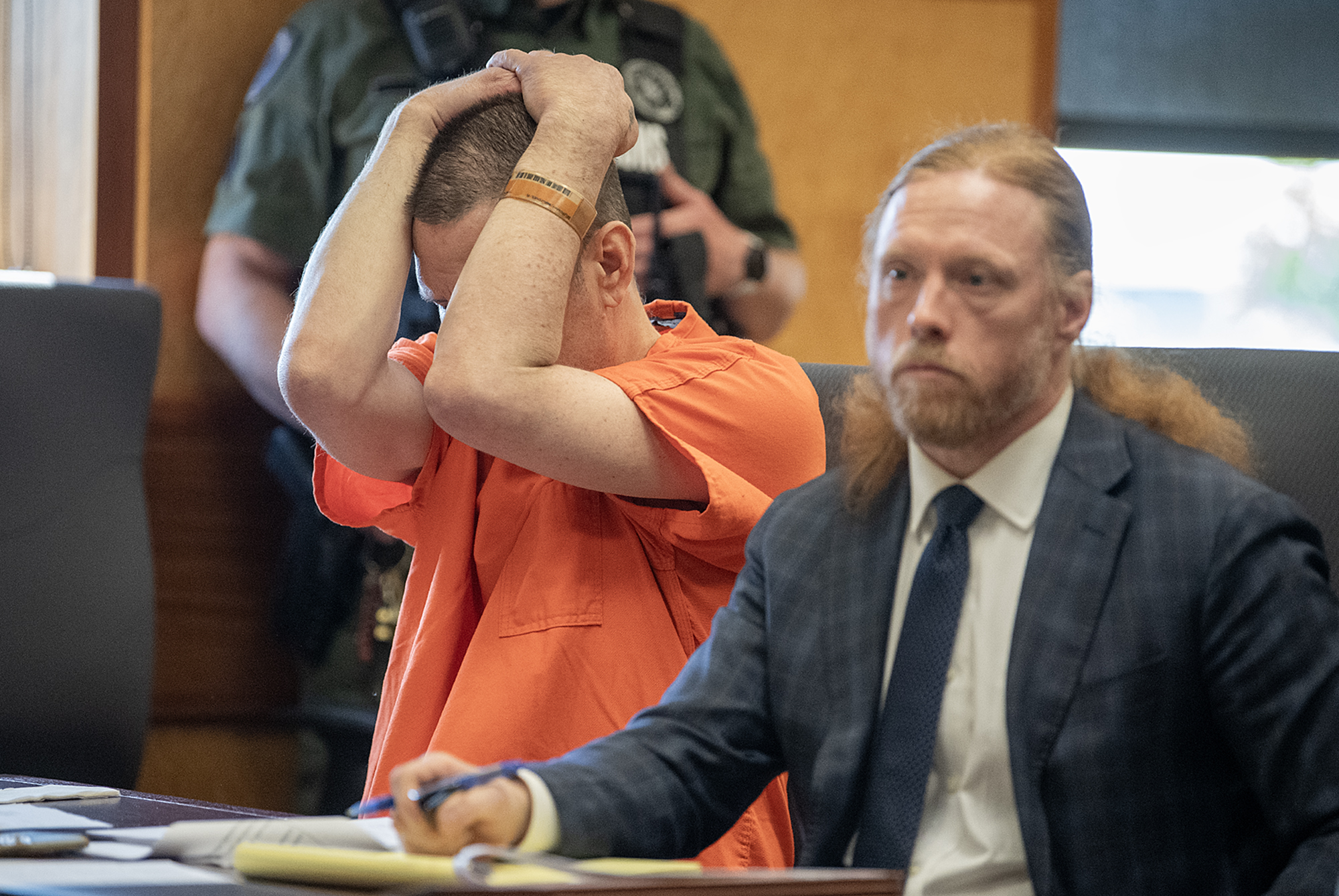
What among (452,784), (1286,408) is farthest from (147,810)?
(1286,408)

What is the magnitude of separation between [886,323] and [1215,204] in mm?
2127

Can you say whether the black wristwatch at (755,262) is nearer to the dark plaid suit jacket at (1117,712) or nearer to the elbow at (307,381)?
the elbow at (307,381)

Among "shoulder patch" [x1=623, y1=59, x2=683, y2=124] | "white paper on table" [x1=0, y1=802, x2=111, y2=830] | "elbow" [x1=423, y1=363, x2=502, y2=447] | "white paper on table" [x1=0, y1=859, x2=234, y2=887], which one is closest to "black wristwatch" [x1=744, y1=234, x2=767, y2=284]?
"shoulder patch" [x1=623, y1=59, x2=683, y2=124]

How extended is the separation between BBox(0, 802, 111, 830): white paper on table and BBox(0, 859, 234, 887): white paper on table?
9 centimetres

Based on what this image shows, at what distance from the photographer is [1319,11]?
281 centimetres

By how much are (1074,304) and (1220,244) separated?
208 cm

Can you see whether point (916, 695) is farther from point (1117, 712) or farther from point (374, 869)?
point (374, 869)

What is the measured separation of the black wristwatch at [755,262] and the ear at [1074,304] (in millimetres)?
1462

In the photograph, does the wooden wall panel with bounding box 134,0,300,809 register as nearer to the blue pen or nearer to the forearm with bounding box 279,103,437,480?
the forearm with bounding box 279,103,437,480

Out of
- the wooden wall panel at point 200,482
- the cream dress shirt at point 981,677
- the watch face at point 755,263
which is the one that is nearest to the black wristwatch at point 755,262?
the watch face at point 755,263

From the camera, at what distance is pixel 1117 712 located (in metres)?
0.84

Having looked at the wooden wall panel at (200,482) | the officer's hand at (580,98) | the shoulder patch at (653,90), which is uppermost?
the shoulder patch at (653,90)

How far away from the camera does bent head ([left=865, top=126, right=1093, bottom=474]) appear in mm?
901

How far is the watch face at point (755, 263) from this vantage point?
2389 millimetres
